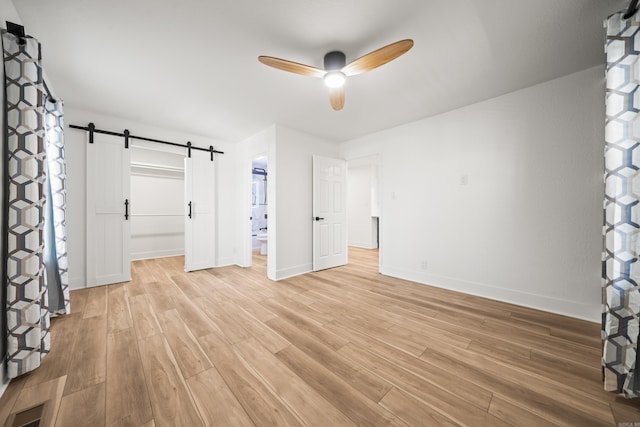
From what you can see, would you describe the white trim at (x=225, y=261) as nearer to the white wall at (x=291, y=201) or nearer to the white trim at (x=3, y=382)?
the white wall at (x=291, y=201)

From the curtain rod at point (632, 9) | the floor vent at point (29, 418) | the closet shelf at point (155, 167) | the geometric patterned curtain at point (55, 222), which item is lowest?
the floor vent at point (29, 418)

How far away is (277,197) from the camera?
346 cm

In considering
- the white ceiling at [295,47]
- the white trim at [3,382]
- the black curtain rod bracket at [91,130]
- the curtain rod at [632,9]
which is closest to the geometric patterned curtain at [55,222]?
the white ceiling at [295,47]

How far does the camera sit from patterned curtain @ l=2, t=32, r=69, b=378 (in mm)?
1395

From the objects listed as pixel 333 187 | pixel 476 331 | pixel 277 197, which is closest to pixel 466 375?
pixel 476 331

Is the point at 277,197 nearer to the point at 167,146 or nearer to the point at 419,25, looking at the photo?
the point at 167,146

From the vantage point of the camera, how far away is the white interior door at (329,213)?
393cm

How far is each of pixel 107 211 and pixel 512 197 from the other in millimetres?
5429

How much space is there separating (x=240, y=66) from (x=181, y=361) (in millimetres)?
2526

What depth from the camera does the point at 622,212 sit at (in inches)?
52.1

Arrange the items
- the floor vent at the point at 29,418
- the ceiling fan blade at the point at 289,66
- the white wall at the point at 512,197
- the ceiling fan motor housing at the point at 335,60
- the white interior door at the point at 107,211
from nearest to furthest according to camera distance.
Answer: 1. the floor vent at the point at 29,418
2. the ceiling fan blade at the point at 289,66
3. the ceiling fan motor housing at the point at 335,60
4. the white wall at the point at 512,197
5. the white interior door at the point at 107,211

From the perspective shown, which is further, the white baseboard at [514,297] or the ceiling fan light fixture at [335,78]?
the white baseboard at [514,297]

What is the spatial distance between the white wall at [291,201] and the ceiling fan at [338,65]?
162 cm

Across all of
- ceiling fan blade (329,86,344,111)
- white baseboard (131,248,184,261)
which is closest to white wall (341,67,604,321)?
ceiling fan blade (329,86,344,111)
